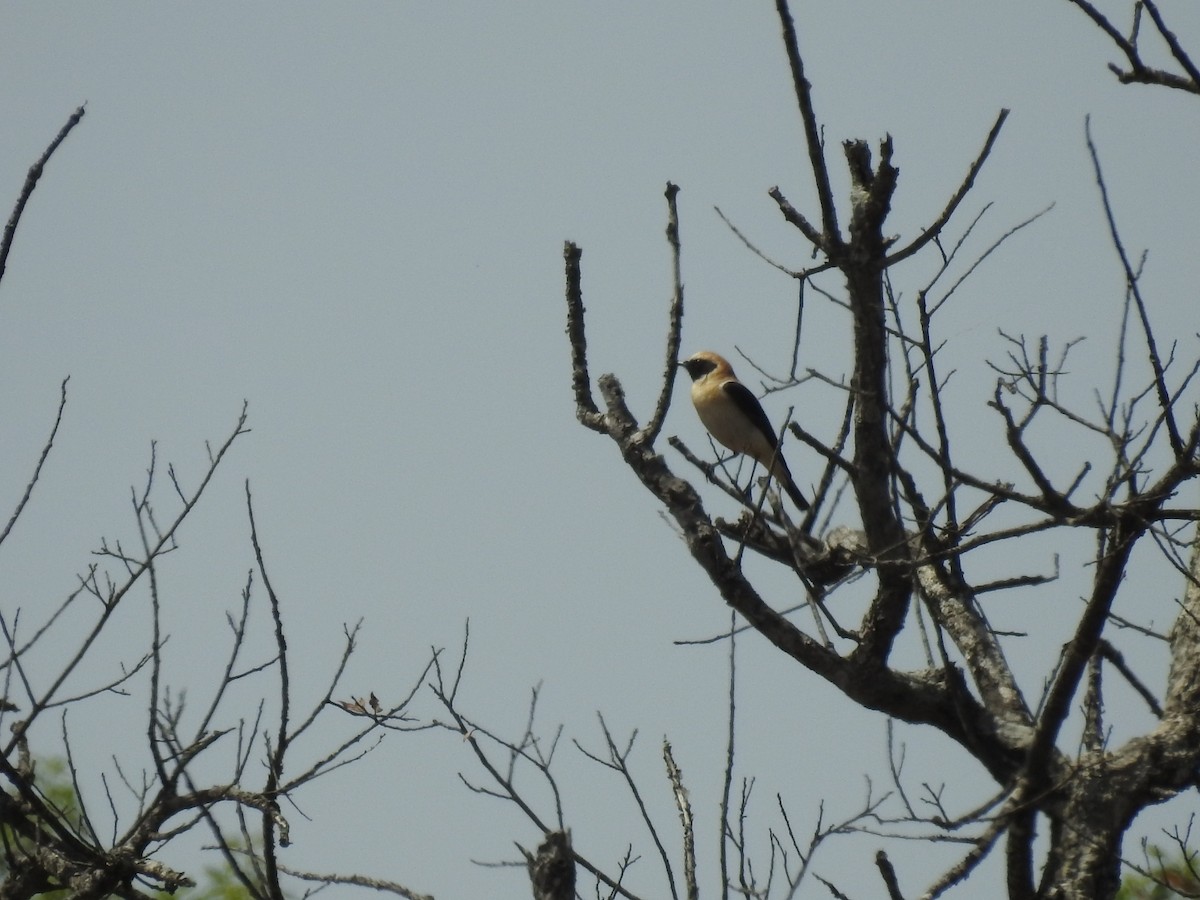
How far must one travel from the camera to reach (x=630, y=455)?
13.2 ft

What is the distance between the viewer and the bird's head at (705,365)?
10594mm

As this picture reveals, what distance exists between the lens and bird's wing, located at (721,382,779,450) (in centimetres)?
973

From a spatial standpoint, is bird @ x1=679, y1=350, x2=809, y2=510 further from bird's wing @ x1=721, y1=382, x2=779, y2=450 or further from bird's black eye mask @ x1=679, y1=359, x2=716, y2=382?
bird's black eye mask @ x1=679, y1=359, x2=716, y2=382

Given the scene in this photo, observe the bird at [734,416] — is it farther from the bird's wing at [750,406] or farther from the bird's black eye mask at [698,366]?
the bird's black eye mask at [698,366]

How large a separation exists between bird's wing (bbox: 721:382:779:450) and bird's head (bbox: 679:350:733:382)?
0.60 metres

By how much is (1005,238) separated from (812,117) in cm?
103

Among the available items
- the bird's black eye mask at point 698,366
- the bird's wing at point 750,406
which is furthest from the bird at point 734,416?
the bird's black eye mask at point 698,366

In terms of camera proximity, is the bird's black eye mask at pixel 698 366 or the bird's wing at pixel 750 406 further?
the bird's black eye mask at pixel 698 366

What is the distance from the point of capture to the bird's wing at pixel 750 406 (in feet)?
31.9

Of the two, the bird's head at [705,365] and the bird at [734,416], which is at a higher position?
the bird's head at [705,365]

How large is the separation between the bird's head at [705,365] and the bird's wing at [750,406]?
0.60 meters

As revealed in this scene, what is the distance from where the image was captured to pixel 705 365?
35.4ft

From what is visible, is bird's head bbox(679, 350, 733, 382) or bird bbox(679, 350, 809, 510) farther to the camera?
bird's head bbox(679, 350, 733, 382)

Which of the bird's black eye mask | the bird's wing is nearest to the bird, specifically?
the bird's wing
